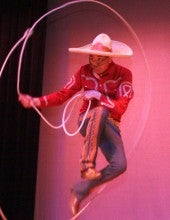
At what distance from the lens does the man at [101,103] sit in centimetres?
192

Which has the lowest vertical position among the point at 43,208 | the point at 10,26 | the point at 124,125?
the point at 43,208

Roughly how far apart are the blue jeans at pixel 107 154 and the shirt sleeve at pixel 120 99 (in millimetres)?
33

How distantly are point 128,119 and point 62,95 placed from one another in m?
0.99

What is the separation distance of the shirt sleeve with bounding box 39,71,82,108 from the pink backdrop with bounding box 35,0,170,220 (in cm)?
80

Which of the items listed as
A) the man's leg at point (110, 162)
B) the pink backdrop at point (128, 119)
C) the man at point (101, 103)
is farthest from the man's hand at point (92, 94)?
the pink backdrop at point (128, 119)

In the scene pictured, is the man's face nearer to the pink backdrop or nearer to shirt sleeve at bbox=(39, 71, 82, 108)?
shirt sleeve at bbox=(39, 71, 82, 108)

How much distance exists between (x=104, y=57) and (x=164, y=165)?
1.16 m

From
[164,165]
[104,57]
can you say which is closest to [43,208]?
[164,165]

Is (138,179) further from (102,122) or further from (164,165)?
(102,122)

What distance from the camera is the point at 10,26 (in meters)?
2.82

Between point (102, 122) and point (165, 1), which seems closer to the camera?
point (102, 122)

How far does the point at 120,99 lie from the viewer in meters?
1.96

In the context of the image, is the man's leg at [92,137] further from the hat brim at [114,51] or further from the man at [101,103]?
the hat brim at [114,51]

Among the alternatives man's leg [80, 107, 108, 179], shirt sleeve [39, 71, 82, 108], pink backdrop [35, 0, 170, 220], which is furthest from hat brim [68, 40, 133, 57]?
pink backdrop [35, 0, 170, 220]
